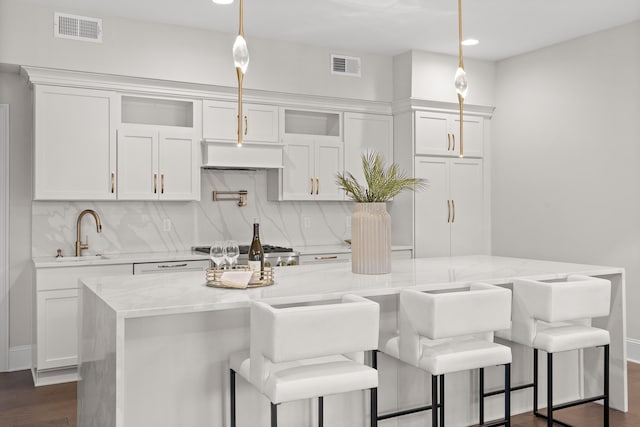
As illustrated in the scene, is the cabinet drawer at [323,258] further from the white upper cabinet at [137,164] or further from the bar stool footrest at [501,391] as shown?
the bar stool footrest at [501,391]

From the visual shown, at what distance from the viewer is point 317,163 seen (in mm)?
5516

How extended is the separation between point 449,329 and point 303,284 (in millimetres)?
735

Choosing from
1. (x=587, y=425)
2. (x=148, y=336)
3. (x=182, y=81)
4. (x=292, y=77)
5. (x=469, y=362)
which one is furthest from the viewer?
(x=292, y=77)

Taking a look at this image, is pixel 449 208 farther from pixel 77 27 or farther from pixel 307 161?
pixel 77 27

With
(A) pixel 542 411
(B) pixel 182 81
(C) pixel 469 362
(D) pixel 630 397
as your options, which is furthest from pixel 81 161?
(D) pixel 630 397

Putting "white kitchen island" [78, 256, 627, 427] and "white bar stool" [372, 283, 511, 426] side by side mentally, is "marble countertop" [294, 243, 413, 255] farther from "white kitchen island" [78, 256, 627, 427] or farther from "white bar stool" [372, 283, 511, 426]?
"white bar stool" [372, 283, 511, 426]

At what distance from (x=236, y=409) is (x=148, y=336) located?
1.86 ft

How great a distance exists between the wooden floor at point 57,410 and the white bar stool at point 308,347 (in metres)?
1.58

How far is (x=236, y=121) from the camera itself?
510 cm

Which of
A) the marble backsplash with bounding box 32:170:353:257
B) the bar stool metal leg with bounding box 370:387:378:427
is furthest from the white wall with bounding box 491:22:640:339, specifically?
the bar stool metal leg with bounding box 370:387:378:427

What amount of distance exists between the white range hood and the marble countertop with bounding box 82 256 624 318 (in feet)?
5.99

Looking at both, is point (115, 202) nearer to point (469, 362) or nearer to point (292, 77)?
point (292, 77)

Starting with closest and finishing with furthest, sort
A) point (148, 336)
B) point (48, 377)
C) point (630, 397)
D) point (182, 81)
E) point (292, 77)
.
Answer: point (148, 336), point (630, 397), point (48, 377), point (182, 81), point (292, 77)

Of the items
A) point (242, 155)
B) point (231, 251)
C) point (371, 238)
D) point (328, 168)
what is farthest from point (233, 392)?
point (328, 168)
